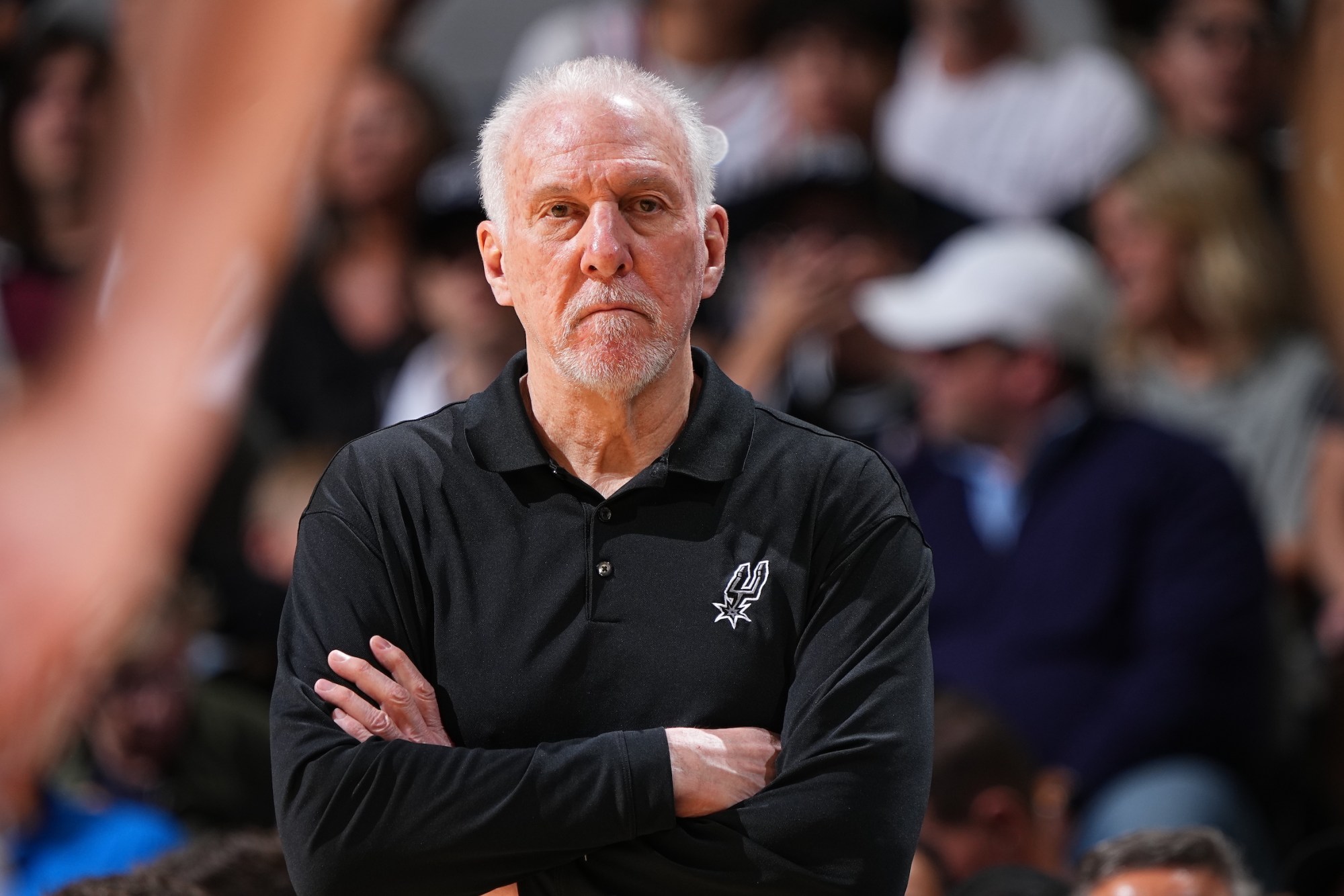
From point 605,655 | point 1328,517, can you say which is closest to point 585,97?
point 605,655

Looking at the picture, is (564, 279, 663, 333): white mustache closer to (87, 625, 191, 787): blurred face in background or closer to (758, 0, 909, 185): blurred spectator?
(87, 625, 191, 787): blurred face in background

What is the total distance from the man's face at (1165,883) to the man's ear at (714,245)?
1185 millimetres

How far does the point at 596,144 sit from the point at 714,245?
213mm

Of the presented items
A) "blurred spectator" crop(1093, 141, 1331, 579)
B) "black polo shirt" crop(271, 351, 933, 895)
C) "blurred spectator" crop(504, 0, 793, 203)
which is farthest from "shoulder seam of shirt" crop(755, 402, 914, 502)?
"blurred spectator" crop(504, 0, 793, 203)

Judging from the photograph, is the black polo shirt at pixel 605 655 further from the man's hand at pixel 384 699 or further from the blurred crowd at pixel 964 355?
the blurred crowd at pixel 964 355

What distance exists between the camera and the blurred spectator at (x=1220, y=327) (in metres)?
4.54

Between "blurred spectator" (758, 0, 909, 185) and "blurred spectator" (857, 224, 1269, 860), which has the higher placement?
"blurred spectator" (758, 0, 909, 185)

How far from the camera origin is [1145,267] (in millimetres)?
4684

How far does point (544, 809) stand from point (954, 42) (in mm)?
3918

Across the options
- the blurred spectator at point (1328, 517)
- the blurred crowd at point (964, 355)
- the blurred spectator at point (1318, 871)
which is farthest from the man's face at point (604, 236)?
the blurred spectator at point (1328, 517)

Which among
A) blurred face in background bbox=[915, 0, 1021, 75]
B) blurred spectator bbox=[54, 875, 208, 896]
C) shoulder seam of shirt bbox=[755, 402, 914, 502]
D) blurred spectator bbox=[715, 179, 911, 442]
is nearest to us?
shoulder seam of shirt bbox=[755, 402, 914, 502]

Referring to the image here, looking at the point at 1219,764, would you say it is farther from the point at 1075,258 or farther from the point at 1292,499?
the point at 1075,258

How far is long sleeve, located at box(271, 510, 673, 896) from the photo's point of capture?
1647 mm

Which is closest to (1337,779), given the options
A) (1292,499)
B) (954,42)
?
(1292,499)
